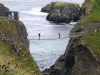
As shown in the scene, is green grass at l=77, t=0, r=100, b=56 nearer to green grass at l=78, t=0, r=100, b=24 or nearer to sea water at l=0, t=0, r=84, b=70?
green grass at l=78, t=0, r=100, b=24

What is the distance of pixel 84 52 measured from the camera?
47.4 metres

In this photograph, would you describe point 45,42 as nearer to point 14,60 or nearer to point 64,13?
point 64,13

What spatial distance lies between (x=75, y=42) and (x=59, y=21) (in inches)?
3172

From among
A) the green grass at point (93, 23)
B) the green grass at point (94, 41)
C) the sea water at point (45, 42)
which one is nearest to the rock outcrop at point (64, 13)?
the sea water at point (45, 42)

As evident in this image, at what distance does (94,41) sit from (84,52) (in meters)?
2.06

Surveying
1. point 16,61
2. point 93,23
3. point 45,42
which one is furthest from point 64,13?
point 16,61

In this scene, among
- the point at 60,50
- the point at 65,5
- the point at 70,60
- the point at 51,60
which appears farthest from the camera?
the point at 65,5

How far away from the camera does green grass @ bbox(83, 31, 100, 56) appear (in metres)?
46.5

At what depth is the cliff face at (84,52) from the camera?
46.0 meters

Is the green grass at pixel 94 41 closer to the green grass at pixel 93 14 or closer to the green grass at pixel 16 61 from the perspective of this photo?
the green grass at pixel 93 14

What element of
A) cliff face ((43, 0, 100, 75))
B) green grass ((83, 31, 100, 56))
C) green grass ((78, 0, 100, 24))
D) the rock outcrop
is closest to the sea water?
the rock outcrop

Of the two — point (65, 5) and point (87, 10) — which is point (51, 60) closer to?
point (87, 10)

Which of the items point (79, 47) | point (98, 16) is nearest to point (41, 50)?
point (98, 16)

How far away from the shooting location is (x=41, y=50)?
8088 centimetres
